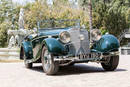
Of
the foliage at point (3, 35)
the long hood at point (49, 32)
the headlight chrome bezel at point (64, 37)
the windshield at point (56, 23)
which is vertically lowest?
the foliage at point (3, 35)

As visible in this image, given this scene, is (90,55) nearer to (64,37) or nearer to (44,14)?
(64,37)

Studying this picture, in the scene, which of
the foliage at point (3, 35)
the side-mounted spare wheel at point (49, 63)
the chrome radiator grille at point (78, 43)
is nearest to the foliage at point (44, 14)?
the foliage at point (3, 35)

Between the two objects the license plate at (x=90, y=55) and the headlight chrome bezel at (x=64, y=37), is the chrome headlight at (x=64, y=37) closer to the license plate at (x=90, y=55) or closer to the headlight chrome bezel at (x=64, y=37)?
the headlight chrome bezel at (x=64, y=37)

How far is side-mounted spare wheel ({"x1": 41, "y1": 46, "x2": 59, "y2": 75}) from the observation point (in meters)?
8.61

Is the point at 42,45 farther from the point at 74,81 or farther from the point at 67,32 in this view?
the point at 74,81

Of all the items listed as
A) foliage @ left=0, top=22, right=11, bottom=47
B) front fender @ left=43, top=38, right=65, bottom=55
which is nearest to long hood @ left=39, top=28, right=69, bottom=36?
front fender @ left=43, top=38, right=65, bottom=55

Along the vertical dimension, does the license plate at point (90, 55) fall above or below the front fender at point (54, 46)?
below

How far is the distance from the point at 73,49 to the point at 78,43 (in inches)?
9.4

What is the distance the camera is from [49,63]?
8.86 meters

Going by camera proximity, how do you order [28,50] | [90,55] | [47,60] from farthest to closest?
[28,50]
[90,55]
[47,60]

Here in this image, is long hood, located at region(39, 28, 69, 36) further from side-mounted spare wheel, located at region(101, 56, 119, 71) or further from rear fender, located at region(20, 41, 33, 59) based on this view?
side-mounted spare wheel, located at region(101, 56, 119, 71)

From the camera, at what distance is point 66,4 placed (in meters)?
43.0

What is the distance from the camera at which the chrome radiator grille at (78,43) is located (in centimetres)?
900

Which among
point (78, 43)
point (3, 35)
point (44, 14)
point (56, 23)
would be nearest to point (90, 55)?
point (78, 43)
